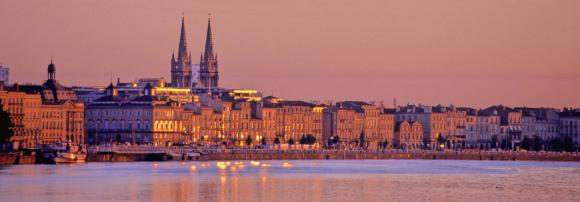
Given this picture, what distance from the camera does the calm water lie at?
92.4 m

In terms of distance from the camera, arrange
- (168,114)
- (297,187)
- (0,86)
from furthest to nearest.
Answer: (168,114) → (0,86) → (297,187)

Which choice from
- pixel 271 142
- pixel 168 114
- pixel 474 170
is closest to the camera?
pixel 474 170

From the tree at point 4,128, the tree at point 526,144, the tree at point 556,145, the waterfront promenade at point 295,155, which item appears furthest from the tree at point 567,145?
the tree at point 4,128

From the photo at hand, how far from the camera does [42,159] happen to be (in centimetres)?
13762

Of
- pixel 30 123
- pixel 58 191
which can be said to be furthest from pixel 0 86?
pixel 58 191

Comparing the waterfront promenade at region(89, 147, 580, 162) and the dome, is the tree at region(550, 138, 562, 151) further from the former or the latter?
the dome

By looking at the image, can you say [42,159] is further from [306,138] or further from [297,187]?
[306,138]

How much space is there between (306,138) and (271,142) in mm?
3570

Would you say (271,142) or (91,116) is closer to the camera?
(91,116)

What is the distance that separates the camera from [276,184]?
105m

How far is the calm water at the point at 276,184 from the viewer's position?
92438mm

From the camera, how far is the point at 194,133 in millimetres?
178875

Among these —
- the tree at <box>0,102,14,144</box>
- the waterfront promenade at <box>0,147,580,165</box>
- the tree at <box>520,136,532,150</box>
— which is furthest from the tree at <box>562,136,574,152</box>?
the tree at <box>0,102,14,144</box>

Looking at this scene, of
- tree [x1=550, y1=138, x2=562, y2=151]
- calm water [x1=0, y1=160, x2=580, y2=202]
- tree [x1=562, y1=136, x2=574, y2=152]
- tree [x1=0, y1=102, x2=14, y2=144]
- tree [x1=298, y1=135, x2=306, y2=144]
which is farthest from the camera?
tree [x1=550, y1=138, x2=562, y2=151]
